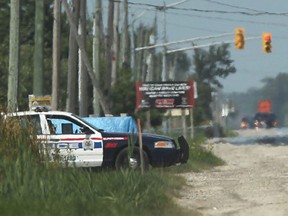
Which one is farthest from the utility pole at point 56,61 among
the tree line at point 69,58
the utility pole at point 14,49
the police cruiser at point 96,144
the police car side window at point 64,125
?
the police cruiser at point 96,144

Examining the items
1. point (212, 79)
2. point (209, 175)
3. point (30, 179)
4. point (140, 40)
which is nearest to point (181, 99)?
point (209, 175)

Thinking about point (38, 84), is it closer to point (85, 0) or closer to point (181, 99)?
point (85, 0)

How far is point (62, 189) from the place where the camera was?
14953 millimetres

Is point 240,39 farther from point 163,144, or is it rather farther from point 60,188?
point 60,188

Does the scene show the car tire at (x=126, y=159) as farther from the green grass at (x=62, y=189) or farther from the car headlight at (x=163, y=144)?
the green grass at (x=62, y=189)

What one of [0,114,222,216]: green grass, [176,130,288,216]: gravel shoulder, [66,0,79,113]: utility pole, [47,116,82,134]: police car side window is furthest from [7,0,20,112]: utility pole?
[0,114,222,216]: green grass

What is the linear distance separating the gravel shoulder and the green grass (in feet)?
2.45

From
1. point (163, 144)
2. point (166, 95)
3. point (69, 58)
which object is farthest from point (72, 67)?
point (163, 144)

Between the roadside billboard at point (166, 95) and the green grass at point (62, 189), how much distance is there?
72.9ft

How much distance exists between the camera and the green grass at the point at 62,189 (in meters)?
13.3

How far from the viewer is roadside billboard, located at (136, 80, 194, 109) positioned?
1631 inches

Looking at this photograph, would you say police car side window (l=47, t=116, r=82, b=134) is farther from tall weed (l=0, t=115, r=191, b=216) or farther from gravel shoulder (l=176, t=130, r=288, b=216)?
tall weed (l=0, t=115, r=191, b=216)

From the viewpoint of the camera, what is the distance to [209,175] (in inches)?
1064

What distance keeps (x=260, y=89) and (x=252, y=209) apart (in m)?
141
